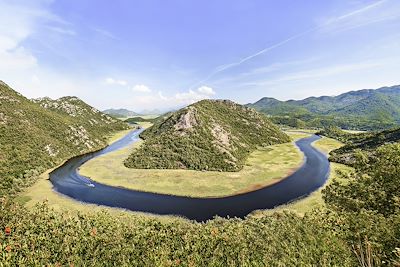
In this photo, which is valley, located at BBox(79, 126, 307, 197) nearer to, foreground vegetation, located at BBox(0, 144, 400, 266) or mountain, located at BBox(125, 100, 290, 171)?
mountain, located at BBox(125, 100, 290, 171)

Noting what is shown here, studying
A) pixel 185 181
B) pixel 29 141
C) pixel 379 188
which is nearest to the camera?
pixel 379 188

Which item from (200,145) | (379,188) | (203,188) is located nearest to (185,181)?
(203,188)

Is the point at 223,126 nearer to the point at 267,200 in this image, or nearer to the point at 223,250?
the point at 267,200

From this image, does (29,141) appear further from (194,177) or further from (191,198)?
(191,198)

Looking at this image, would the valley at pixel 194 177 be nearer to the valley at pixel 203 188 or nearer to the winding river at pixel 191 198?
the valley at pixel 203 188

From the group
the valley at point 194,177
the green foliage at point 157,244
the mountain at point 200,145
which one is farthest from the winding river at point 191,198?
the green foliage at point 157,244

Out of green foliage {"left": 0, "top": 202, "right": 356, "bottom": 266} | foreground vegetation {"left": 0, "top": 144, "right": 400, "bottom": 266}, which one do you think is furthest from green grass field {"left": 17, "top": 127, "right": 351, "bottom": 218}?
green foliage {"left": 0, "top": 202, "right": 356, "bottom": 266}

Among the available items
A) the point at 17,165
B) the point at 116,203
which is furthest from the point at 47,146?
the point at 116,203
